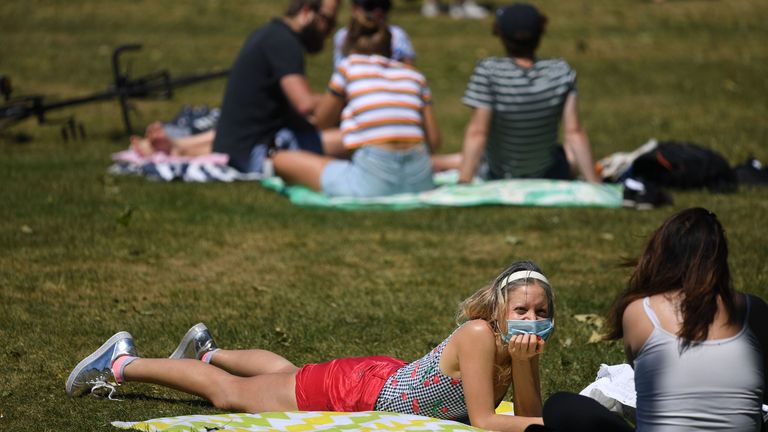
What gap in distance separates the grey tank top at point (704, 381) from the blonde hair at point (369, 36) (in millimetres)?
5327

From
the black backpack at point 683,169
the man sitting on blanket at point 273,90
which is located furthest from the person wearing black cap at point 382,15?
the black backpack at point 683,169

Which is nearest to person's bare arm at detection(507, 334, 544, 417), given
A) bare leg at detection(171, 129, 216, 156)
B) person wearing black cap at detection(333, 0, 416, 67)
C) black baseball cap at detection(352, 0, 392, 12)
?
person wearing black cap at detection(333, 0, 416, 67)

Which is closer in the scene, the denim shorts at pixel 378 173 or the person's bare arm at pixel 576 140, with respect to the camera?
the denim shorts at pixel 378 173

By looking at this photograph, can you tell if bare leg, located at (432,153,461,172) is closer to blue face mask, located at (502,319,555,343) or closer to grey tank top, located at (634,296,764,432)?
blue face mask, located at (502,319,555,343)

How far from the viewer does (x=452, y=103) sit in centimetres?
1484

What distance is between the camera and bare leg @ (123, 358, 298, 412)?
4.84 meters

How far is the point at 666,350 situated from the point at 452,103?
36.7 ft

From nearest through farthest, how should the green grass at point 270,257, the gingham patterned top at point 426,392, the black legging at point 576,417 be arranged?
the black legging at point 576,417 → the gingham patterned top at point 426,392 → the green grass at point 270,257

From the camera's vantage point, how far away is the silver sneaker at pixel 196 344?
209 inches

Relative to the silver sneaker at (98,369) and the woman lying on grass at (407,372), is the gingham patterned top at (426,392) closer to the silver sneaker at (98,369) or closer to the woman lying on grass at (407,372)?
the woman lying on grass at (407,372)

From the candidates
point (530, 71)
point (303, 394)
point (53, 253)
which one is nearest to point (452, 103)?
point (530, 71)

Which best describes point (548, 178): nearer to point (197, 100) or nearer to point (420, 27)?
point (197, 100)

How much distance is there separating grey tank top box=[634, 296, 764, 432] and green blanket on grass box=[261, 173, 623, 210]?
5060 millimetres

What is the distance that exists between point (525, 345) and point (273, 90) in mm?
6151
